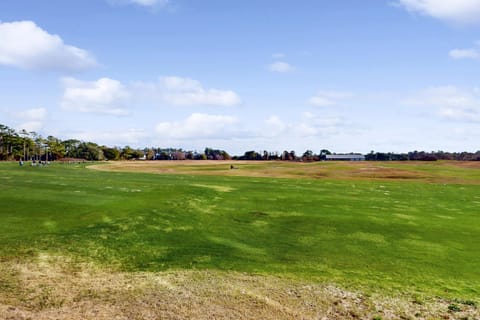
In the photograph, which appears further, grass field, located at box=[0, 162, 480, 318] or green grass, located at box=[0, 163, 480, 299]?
green grass, located at box=[0, 163, 480, 299]

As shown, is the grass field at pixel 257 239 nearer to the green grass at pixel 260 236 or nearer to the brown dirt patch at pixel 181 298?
the green grass at pixel 260 236

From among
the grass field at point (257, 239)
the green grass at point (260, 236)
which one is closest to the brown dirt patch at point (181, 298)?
the grass field at point (257, 239)

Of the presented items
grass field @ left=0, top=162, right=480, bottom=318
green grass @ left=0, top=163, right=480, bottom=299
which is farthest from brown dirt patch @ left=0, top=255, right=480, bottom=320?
green grass @ left=0, top=163, right=480, bottom=299

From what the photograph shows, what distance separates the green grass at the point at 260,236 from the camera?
56.6ft

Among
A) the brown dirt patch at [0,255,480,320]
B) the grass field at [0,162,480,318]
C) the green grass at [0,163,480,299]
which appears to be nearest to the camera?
the brown dirt patch at [0,255,480,320]

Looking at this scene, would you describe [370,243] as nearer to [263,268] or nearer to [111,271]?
[263,268]

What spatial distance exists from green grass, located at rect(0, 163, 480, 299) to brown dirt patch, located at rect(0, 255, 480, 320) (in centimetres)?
124

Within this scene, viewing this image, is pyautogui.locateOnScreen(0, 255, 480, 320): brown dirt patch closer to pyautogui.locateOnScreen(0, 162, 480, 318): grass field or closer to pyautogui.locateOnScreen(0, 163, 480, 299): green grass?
pyautogui.locateOnScreen(0, 162, 480, 318): grass field

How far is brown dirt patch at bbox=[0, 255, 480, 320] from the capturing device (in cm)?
1225

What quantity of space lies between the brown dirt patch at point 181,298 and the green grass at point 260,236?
1.24 metres

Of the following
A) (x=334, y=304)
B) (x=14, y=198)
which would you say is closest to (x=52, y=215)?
(x=14, y=198)

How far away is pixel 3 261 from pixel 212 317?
10.5 metres

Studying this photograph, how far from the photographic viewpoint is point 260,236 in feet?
77.5

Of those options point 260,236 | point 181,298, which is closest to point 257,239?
point 260,236
